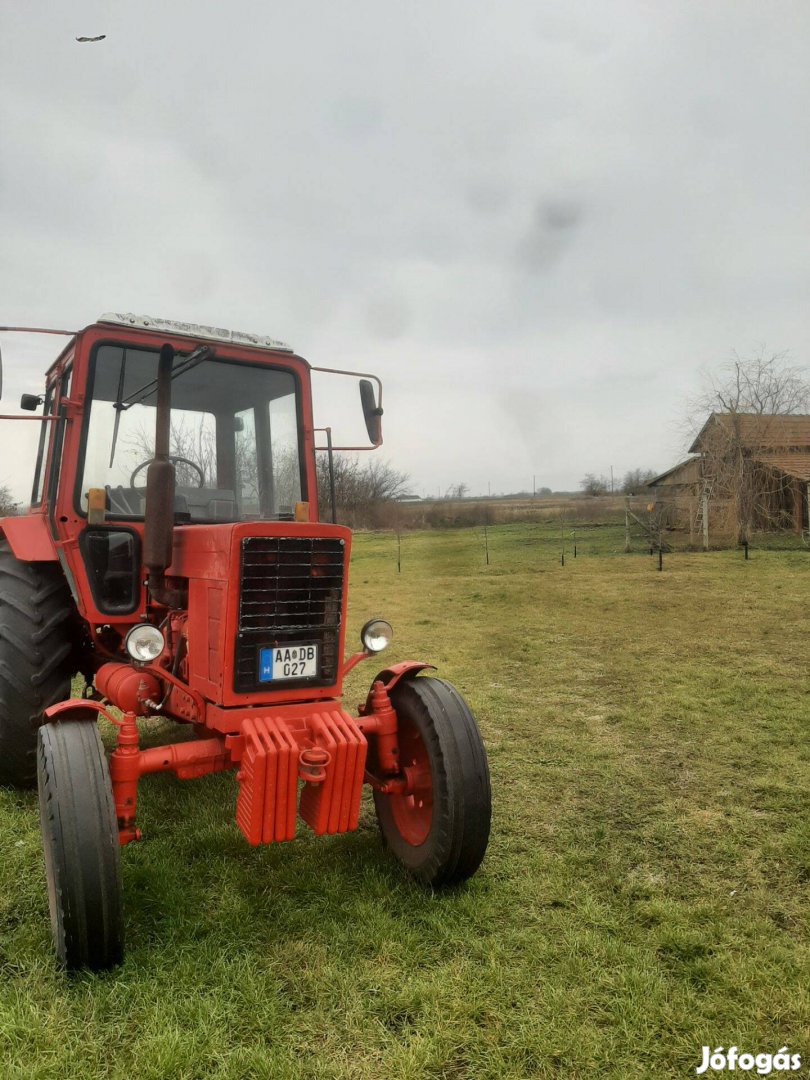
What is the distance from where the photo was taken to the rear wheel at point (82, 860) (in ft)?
8.20

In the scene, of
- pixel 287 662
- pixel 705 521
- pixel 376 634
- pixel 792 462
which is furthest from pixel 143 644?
pixel 792 462

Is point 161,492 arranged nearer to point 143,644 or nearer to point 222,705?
point 143,644

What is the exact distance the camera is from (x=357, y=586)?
15.5m

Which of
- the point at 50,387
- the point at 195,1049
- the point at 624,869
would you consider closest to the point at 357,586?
the point at 50,387

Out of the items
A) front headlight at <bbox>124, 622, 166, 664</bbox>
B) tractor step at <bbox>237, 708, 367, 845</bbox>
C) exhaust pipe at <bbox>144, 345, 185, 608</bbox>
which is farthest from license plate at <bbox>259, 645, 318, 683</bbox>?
exhaust pipe at <bbox>144, 345, 185, 608</bbox>

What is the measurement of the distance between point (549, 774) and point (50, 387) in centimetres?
405

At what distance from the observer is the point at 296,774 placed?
2807mm

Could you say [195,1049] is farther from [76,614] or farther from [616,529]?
[616,529]

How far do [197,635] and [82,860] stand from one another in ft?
3.43

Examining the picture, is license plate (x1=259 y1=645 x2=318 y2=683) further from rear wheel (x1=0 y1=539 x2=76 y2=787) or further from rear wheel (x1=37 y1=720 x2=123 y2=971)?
rear wheel (x1=0 y1=539 x2=76 y2=787)

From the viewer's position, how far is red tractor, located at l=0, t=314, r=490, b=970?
2783 millimetres

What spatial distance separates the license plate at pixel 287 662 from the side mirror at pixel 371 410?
4.79 ft

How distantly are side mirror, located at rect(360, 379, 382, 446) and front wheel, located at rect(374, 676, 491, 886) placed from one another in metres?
1.46

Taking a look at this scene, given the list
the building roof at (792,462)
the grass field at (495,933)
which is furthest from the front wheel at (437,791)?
the building roof at (792,462)
